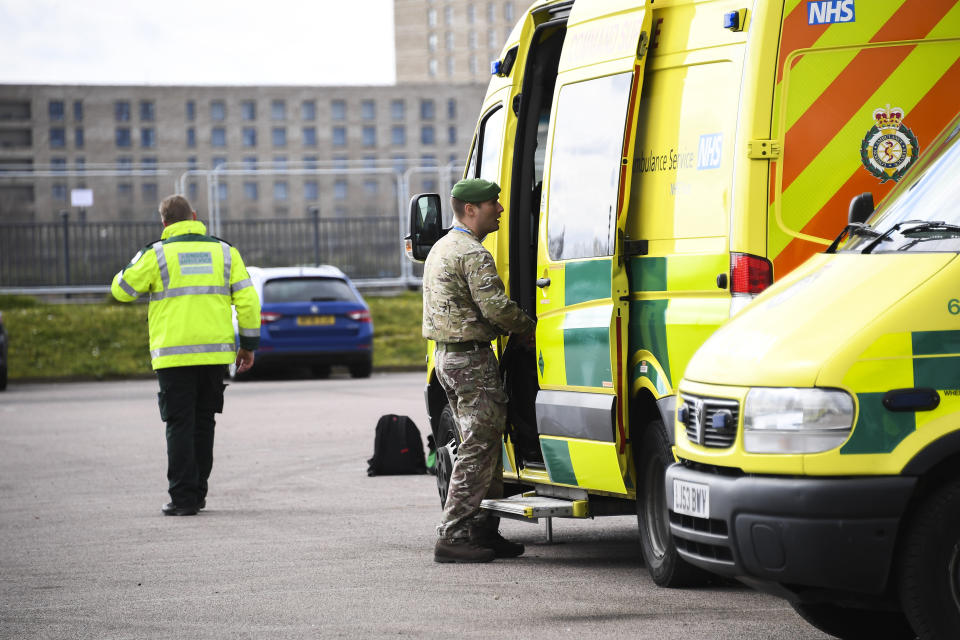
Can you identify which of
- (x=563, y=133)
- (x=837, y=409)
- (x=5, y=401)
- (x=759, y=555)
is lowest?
(x=5, y=401)

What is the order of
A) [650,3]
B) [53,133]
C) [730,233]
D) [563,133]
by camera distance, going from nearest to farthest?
[730,233] → [650,3] → [563,133] → [53,133]

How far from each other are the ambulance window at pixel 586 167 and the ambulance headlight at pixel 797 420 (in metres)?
2.11

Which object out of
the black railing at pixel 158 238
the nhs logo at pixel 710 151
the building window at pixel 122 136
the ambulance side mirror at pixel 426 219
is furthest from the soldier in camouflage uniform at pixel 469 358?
the building window at pixel 122 136

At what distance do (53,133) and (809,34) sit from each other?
242 ft

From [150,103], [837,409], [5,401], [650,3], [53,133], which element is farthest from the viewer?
[150,103]

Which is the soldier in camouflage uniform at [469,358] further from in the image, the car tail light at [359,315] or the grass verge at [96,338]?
the grass verge at [96,338]

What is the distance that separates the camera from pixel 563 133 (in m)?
7.45

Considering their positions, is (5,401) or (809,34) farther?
(5,401)

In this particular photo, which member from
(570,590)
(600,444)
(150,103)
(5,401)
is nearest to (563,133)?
(600,444)

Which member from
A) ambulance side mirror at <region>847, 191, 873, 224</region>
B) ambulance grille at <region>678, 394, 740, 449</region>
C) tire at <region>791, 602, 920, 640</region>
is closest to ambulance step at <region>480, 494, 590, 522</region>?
tire at <region>791, 602, 920, 640</region>

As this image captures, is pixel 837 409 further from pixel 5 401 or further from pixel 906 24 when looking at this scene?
pixel 5 401

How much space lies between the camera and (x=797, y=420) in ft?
15.5

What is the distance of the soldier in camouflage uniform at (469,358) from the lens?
7621 millimetres

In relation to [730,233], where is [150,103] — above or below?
above
